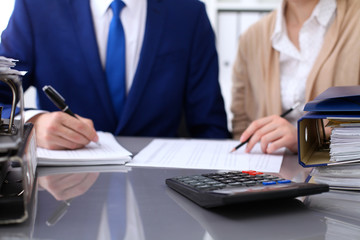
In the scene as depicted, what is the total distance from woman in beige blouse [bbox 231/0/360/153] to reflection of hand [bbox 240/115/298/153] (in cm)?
21

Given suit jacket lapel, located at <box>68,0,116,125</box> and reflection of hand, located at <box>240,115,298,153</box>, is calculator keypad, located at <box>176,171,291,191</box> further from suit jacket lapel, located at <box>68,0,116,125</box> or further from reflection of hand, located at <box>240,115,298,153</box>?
suit jacket lapel, located at <box>68,0,116,125</box>

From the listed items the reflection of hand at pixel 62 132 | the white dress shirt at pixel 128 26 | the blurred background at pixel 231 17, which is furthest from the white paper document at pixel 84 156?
the blurred background at pixel 231 17

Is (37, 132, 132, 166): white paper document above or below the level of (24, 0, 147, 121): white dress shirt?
below

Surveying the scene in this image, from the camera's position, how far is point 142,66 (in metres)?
1.18

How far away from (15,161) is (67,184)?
0.19 meters

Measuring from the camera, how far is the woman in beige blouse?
3.76 feet

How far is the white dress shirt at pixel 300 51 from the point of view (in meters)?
1.22

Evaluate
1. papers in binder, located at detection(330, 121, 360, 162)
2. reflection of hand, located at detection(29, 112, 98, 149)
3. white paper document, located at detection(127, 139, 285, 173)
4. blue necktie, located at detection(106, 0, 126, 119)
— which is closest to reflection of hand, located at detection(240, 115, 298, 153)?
white paper document, located at detection(127, 139, 285, 173)

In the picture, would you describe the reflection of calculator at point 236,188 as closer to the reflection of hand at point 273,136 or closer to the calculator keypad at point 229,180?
the calculator keypad at point 229,180

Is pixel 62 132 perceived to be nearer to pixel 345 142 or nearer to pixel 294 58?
pixel 345 142

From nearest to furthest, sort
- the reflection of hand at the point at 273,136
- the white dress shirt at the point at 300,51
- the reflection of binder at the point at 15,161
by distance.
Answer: the reflection of binder at the point at 15,161 < the reflection of hand at the point at 273,136 < the white dress shirt at the point at 300,51

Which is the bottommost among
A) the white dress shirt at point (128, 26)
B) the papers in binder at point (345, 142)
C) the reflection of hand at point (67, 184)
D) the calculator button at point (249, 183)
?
the reflection of hand at point (67, 184)

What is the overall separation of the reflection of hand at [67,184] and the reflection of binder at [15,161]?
0.05m

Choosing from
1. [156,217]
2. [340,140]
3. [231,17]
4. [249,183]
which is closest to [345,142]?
[340,140]
